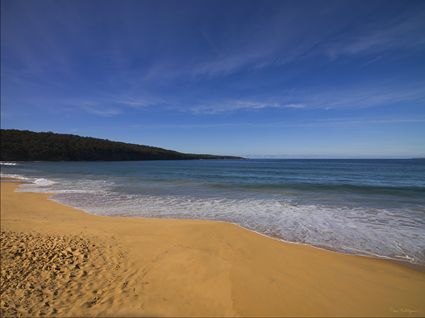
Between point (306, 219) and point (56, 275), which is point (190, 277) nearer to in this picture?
point (56, 275)

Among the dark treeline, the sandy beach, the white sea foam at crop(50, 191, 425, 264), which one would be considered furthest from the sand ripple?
the dark treeline

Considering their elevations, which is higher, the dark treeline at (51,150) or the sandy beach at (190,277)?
the dark treeline at (51,150)

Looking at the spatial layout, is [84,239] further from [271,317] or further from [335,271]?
[335,271]

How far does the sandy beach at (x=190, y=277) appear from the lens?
3.65 m

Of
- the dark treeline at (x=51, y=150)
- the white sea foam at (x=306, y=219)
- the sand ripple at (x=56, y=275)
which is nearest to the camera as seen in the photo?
the sand ripple at (x=56, y=275)

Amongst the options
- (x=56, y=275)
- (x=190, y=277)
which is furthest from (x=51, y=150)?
(x=190, y=277)

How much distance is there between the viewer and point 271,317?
3.45 m

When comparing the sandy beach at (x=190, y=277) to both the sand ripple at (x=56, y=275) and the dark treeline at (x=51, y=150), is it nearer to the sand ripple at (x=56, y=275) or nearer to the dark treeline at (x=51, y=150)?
the sand ripple at (x=56, y=275)

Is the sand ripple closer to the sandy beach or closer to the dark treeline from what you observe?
the sandy beach

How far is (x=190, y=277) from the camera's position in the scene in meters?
4.58

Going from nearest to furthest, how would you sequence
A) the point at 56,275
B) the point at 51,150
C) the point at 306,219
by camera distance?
the point at 56,275 < the point at 306,219 < the point at 51,150

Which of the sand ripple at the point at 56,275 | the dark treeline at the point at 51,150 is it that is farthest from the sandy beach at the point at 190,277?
the dark treeline at the point at 51,150

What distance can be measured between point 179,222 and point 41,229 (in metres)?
4.35

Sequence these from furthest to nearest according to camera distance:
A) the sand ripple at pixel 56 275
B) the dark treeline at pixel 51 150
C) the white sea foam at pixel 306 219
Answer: the dark treeline at pixel 51 150
the white sea foam at pixel 306 219
the sand ripple at pixel 56 275
